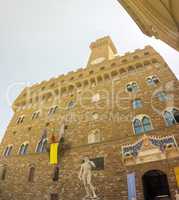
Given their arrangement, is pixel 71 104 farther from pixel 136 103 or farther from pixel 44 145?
pixel 136 103

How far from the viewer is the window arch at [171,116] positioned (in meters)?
10.5

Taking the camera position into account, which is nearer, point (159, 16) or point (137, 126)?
point (159, 16)

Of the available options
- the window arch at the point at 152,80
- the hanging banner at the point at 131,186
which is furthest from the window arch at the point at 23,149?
the window arch at the point at 152,80

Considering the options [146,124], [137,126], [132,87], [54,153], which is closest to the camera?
[146,124]

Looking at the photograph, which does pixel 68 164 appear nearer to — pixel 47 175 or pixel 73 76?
pixel 47 175

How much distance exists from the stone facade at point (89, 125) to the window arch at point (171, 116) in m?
0.27

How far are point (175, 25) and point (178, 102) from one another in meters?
9.22

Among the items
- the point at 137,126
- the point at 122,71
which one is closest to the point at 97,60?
the point at 122,71

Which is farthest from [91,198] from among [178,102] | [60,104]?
[60,104]

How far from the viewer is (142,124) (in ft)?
37.0

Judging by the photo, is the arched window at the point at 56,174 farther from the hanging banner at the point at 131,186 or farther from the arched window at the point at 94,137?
the hanging banner at the point at 131,186

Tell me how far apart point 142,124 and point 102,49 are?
14.4 m

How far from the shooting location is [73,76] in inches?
727

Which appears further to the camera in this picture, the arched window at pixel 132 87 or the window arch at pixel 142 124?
the arched window at pixel 132 87
